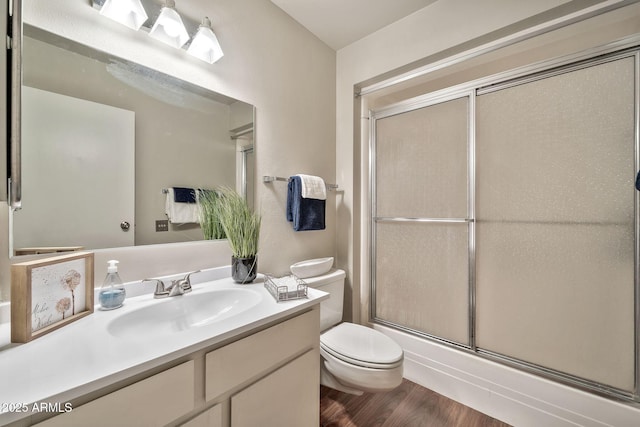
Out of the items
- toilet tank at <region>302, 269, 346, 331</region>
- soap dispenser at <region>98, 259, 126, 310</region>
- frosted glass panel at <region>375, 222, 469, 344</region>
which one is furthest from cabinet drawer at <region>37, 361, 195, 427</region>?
frosted glass panel at <region>375, 222, 469, 344</region>

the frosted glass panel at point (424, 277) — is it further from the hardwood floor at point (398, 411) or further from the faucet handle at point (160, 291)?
the faucet handle at point (160, 291)

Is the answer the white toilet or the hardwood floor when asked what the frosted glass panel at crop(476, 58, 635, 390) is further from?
the white toilet

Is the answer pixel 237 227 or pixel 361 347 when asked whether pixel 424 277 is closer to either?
pixel 361 347

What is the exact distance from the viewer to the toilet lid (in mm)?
1245

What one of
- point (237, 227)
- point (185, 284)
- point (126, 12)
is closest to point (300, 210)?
point (237, 227)

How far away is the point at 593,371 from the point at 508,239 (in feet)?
2.32

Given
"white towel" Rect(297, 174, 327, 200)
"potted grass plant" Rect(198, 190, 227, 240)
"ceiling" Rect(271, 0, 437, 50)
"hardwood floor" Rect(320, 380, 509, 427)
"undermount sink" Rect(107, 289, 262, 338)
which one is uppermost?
"ceiling" Rect(271, 0, 437, 50)

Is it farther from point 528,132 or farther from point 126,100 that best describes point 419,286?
point 126,100

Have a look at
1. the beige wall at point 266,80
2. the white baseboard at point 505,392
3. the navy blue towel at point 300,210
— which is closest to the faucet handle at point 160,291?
the beige wall at point 266,80

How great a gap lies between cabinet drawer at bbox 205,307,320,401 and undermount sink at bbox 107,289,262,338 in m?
0.13

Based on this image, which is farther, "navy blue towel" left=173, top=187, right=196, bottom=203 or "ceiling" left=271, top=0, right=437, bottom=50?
"ceiling" left=271, top=0, right=437, bottom=50

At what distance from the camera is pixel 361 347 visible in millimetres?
1377

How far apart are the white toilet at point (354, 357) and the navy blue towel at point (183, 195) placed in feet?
2.68

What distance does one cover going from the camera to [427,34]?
63.6 inches
